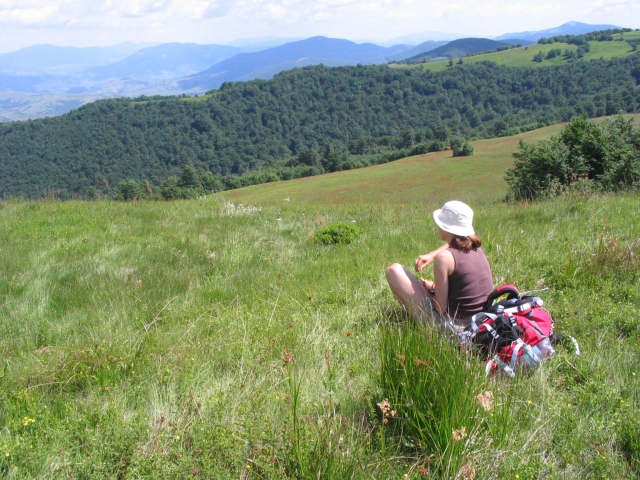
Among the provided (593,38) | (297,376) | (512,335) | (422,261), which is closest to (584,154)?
(422,261)

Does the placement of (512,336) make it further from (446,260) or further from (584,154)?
(584,154)

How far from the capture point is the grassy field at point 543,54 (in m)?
133

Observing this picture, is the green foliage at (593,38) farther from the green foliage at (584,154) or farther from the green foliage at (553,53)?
the green foliage at (584,154)

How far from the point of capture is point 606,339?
3.22 meters

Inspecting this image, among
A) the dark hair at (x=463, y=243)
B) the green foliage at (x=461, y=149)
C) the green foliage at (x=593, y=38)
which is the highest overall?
the dark hair at (x=463, y=243)

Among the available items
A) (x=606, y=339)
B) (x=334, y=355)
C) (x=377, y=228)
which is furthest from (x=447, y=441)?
(x=377, y=228)

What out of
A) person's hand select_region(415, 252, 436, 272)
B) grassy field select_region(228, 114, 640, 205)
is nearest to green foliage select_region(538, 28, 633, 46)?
grassy field select_region(228, 114, 640, 205)

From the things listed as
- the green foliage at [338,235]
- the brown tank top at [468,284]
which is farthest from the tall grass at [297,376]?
the green foliage at [338,235]

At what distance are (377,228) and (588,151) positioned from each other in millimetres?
11499

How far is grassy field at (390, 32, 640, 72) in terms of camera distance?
436ft

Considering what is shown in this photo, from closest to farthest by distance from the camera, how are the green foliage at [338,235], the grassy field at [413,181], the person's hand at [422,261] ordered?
the person's hand at [422,261], the green foliage at [338,235], the grassy field at [413,181]

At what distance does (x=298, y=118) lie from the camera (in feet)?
470

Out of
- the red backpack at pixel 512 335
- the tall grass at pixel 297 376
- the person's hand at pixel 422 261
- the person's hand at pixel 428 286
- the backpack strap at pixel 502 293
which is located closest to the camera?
the tall grass at pixel 297 376

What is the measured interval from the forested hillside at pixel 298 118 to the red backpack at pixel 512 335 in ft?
259
